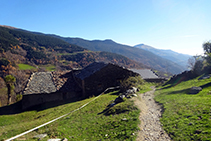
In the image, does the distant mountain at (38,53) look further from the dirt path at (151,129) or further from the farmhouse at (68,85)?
the dirt path at (151,129)

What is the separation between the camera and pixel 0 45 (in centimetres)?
7431

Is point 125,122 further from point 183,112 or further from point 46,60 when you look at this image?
point 46,60

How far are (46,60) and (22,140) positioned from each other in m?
95.8

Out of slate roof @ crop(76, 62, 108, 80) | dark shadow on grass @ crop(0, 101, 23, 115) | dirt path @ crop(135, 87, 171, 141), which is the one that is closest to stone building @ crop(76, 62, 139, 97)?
slate roof @ crop(76, 62, 108, 80)

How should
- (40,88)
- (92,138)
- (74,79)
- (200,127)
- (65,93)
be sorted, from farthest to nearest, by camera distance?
(74,79), (65,93), (40,88), (92,138), (200,127)

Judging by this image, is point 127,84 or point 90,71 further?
point 90,71

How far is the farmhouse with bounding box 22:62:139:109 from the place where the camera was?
18234 millimetres

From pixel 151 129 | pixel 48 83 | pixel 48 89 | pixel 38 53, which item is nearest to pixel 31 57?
pixel 38 53

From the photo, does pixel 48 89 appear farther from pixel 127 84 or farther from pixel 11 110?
pixel 127 84

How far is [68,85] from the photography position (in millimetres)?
21703

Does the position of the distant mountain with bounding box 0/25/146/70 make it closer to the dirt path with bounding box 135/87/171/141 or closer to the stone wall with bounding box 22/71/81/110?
the stone wall with bounding box 22/71/81/110

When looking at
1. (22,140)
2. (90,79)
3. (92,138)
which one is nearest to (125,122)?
(92,138)

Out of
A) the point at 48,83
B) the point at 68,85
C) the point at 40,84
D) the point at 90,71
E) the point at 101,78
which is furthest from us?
the point at 68,85

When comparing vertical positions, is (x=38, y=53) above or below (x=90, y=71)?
above
